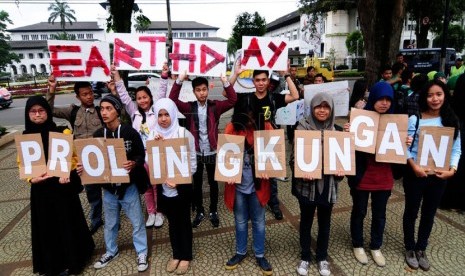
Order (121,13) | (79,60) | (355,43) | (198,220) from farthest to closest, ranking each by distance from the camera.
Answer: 1. (355,43)
2. (121,13)
3. (198,220)
4. (79,60)

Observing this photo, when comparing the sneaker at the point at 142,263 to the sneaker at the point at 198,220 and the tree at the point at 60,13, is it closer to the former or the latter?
the sneaker at the point at 198,220

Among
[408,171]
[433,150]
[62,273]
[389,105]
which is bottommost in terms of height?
[62,273]

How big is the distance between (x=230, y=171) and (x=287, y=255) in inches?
47.0

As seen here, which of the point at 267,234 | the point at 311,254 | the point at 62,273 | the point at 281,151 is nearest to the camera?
the point at 281,151

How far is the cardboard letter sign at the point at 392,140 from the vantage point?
2668 mm

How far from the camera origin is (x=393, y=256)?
302cm

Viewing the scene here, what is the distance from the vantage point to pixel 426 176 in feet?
8.84

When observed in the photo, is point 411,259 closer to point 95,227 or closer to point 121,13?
point 95,227

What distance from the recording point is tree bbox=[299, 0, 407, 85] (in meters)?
7.45

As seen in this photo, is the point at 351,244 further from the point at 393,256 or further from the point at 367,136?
the point at 367,136

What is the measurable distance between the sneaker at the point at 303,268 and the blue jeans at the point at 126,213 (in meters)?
1.58

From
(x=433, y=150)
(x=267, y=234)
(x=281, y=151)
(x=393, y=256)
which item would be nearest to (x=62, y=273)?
(x=267, y=234)

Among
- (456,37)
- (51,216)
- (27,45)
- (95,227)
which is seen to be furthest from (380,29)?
(27,45)

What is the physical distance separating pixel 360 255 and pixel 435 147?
128cm
